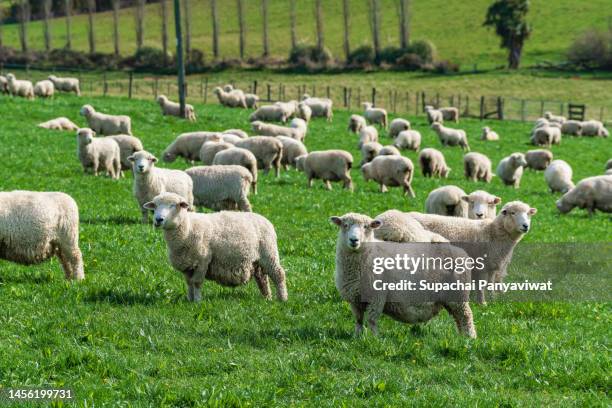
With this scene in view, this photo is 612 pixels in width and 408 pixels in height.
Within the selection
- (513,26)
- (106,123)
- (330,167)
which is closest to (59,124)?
(106,123)

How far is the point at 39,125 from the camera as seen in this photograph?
31.1 metres

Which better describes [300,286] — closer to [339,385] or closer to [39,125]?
[339,385]

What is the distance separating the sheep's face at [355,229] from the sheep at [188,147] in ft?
49.1

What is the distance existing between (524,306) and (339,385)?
4510 millimetres

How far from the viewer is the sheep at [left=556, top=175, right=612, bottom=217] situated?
2192 cm

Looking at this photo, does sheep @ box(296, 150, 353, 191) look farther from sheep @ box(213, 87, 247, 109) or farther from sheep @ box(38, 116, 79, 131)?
sheep @ box(213, 87, 247, 109)

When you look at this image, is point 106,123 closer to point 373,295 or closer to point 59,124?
point 59,124

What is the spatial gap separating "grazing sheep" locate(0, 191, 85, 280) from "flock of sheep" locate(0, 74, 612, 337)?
0.01 m

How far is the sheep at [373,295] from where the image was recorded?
8.82 meters

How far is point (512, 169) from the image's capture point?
27.9m

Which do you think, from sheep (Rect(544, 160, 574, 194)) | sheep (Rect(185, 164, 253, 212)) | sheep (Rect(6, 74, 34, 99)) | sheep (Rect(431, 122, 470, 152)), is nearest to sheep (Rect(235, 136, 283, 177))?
sheep (Rect(185, 164, 253, 212))

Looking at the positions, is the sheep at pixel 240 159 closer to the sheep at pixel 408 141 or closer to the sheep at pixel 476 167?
the sheep at pixel 476 167

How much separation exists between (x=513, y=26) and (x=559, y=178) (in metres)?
59.6

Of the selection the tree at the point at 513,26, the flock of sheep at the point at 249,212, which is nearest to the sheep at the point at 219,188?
the flock of sheep at the point at 249,212
